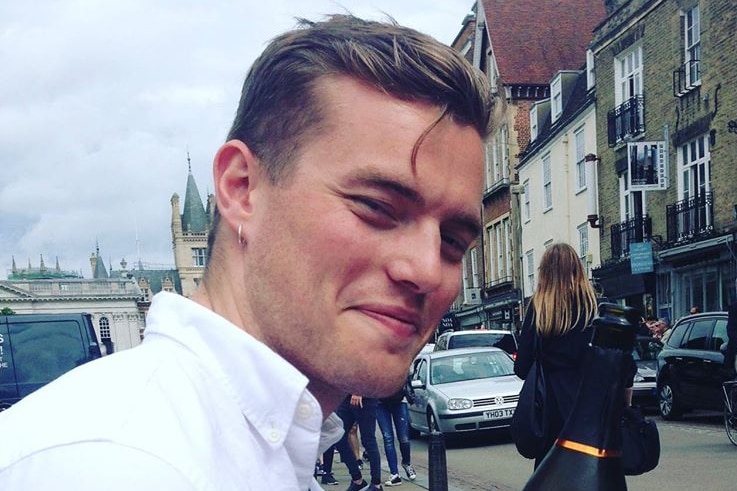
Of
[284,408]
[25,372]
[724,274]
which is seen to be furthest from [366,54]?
[724,274]

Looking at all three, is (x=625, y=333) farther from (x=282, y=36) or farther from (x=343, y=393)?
(x=282, y=36)

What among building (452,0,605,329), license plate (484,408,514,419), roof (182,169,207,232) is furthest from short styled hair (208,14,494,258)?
roof (182,169,207,232)

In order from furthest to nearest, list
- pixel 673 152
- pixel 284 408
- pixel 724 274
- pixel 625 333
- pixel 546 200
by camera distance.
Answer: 1. pixel 546 200
2. pixel 673 152
3. pixel 724 274
4. pixel 625 333
5. pixel 284 408

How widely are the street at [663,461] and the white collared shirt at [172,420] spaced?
7.07 metres

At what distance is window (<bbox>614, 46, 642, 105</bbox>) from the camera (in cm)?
2141

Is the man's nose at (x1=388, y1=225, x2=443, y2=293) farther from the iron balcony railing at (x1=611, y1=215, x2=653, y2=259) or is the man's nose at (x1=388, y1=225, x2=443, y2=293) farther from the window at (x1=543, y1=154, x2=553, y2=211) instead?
the window at (x1=543, y1=154, x2=553, y2=211)

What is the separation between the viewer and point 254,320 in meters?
1.23

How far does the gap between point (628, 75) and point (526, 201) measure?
398 inches

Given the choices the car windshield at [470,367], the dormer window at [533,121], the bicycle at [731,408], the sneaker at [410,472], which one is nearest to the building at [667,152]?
the dormer window at [533,121]

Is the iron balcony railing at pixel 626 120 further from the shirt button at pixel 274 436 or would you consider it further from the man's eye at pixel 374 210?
the shirt button at pixel 274 436

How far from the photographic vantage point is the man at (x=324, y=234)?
102cm

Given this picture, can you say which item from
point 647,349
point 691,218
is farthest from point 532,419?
point 691,218

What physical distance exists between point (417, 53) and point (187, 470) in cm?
78

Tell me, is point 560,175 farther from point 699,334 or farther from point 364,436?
point 364,436
